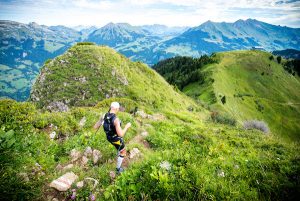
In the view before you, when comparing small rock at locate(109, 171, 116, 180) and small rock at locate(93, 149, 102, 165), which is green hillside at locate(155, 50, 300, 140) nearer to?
small rock at locate(93, 149, 102, 165)

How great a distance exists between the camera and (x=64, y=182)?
7.10m

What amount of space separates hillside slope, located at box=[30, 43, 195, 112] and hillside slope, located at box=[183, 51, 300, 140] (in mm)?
45387

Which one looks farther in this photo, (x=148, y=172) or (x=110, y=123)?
(x=110, y=123)

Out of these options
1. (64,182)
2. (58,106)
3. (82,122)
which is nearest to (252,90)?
(58,106)

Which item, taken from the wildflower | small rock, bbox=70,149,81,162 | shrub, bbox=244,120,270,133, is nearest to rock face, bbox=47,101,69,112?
small rock, bbox=70,149,81,162

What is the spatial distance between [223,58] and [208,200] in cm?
16147

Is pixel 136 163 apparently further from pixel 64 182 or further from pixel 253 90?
pixel 253 90

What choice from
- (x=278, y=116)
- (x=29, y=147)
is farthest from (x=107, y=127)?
(x=278, y=116)

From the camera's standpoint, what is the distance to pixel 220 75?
12112 cm

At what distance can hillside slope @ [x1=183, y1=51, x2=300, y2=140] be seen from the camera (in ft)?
330

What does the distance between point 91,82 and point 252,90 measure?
122196 mm

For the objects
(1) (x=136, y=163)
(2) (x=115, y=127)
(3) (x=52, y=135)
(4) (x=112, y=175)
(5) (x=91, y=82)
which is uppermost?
(2) (x=115, y=127)

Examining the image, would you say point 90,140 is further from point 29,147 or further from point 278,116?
point 278,116

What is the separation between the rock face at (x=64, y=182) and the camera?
22.5 feet
